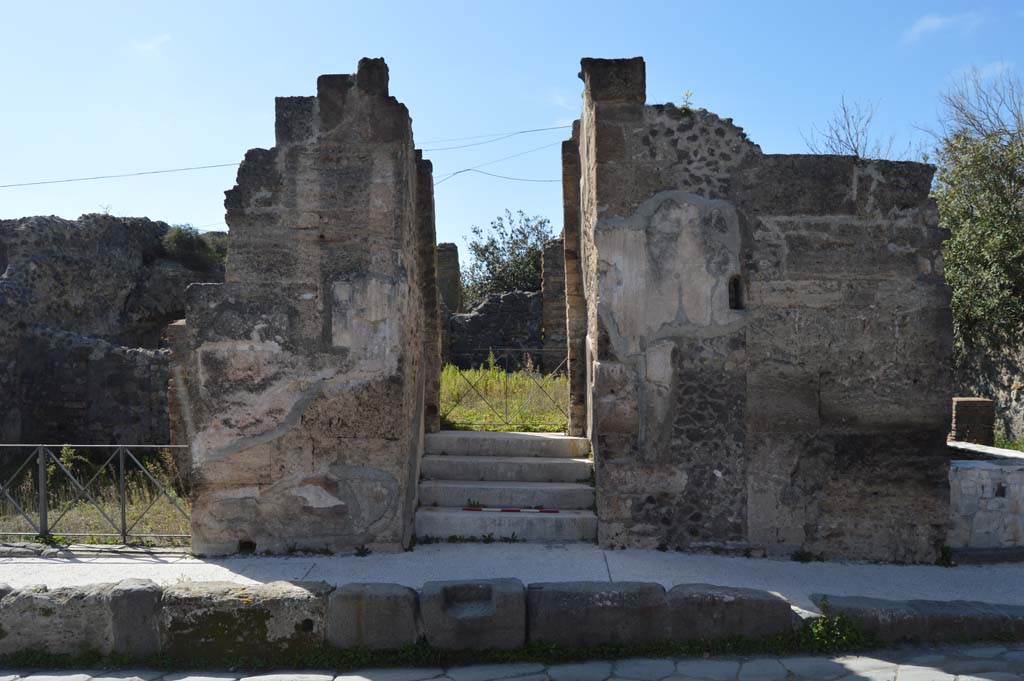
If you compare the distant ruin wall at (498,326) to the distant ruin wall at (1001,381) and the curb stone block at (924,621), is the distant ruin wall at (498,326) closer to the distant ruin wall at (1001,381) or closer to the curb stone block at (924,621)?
the distant ruin wall at (1001,381)

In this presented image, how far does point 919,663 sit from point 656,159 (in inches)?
137

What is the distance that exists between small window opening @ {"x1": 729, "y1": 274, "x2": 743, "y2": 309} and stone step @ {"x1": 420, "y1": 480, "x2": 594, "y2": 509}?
177 cm

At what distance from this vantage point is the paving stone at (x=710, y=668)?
4055 millimetres

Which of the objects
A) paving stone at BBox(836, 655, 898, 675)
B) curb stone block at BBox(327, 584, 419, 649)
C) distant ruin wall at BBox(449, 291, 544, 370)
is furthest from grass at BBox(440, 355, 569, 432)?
distant ruin wall at BBox(449, 291, 544, 370)

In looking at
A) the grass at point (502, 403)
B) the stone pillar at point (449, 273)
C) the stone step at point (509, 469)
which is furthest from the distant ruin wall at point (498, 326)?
the stone step at point (509, 469)

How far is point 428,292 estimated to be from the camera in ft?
24.3

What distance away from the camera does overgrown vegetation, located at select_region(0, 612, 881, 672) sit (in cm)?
427

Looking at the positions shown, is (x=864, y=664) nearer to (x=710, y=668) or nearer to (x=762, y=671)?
(x=762, y=671)

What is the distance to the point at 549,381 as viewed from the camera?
1147 centimetres

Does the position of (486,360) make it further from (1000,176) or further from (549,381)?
(1000,176)

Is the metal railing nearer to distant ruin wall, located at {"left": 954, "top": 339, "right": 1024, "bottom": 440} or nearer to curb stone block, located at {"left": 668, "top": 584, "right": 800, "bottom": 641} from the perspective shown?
curb stone block, located at {"left": 668, "top": 584, "right": 800, "bottom": 641}

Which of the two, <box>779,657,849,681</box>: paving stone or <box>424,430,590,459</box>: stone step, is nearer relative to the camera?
<box>779,657,849,681</box>: paving stone

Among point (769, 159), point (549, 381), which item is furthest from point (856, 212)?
point (549, 381)

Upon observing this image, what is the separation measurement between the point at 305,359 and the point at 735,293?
3040mm
